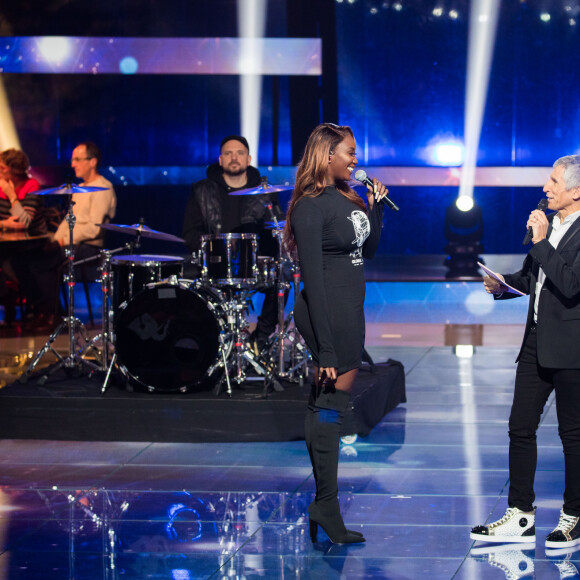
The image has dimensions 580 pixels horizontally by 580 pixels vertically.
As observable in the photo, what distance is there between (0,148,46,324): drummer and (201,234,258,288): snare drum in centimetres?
386

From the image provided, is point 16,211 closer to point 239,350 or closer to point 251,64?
point 239,350

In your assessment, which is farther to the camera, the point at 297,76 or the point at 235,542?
the point at 297,76

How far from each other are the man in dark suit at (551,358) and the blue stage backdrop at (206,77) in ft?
31.9

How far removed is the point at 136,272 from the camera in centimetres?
575

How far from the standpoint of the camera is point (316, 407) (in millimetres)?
3488

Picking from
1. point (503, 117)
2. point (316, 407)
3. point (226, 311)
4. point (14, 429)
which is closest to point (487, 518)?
point (316, 407)

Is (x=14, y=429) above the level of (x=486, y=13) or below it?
below

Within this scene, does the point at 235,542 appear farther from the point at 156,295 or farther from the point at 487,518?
the point at 156,295

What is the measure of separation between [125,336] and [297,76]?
809 centimetres

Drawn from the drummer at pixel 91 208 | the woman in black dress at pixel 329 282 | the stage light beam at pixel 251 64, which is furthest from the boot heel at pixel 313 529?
the stage light beam at pixel 251 64

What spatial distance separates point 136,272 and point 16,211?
366 centimetres

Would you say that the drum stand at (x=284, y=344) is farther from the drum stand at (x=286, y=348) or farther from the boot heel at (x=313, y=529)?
the boot heel at (x=313, y=529)

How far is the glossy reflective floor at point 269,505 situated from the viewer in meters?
3.33

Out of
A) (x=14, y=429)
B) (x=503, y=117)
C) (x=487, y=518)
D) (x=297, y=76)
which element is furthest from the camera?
(x=503, y=117)
